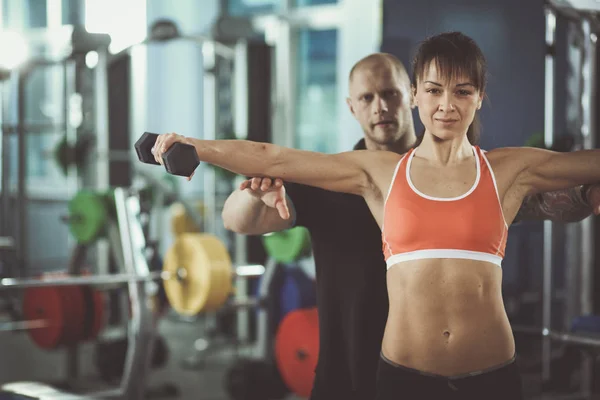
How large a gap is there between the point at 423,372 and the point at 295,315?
2.13m

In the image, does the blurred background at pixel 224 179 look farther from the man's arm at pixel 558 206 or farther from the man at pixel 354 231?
the man's arm at pixel 558 206

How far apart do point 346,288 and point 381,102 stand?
1.49ft

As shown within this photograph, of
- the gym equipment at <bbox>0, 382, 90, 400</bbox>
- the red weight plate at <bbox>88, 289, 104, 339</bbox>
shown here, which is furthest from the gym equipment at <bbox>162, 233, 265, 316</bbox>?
the gym equipment at <bbox>0, 382, 90, 400</bbox>

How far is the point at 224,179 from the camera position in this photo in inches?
200

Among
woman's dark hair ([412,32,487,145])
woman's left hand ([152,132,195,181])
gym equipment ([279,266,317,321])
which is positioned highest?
woman's dark hair ([412,32,487,145])

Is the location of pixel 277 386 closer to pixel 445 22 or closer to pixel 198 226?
pixel 198 226

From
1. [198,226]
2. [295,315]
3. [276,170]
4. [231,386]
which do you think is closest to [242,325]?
[198,226]

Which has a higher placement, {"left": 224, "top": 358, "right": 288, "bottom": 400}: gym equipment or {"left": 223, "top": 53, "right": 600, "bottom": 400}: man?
{"left": 223, "top": 53, "right": 600, "bottom": 400}: man

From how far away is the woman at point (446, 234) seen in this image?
1331 mm

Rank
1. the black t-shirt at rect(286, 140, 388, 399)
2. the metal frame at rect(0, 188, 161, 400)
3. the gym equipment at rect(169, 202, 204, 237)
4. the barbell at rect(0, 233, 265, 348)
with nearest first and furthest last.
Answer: the black t-shirt at rect(286, 140, 388, 399)
the metal frame at rect(0, 188, 161, 400)
the barbell at rect(0, 233, 265, 348)
the gym equipment at rect(169, 202, 204, 237)

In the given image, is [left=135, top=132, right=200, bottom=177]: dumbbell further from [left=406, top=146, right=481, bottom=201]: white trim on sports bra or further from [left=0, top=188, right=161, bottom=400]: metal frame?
[left=0, top=188, right=161, bottom=400]: metal frame

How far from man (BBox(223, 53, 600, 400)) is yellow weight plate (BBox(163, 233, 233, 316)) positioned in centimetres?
204

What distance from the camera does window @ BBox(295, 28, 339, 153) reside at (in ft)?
19.1

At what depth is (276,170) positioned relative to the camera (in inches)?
55.9
